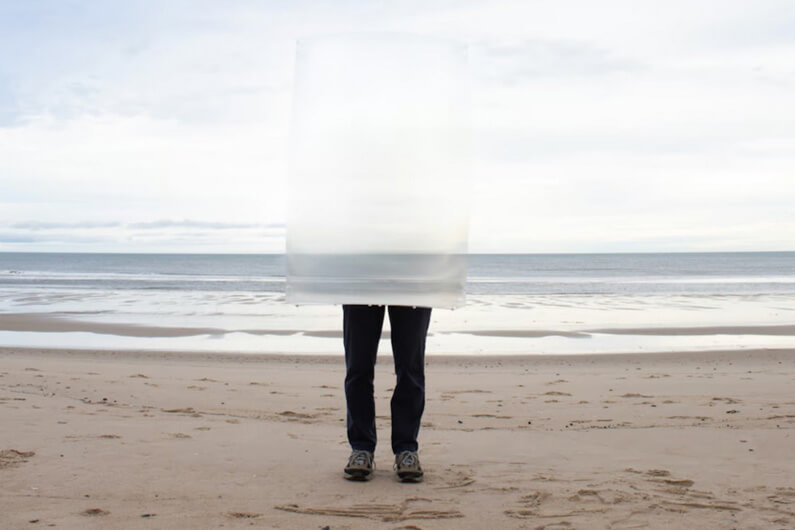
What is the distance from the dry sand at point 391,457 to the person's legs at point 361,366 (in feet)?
0.79

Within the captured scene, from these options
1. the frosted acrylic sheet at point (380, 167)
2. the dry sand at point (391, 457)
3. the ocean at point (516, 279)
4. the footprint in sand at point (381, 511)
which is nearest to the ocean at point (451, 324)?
the dry sand at point (391, 457)

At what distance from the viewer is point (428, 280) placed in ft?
11.5

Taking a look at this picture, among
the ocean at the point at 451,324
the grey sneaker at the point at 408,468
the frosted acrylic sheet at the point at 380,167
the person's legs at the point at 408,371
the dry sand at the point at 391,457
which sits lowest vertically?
the ocean at the point at 451,324

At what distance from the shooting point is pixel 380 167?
3.50 m

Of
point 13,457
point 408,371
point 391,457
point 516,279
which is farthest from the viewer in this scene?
point 516,279

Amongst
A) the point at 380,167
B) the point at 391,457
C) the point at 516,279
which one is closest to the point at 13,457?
the point at 391,457

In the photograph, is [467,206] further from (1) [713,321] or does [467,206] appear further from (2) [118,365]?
(1) [713,321]

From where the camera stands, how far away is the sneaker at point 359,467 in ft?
11.8

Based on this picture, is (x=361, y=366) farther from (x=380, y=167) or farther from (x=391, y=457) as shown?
(x=380, y=167)

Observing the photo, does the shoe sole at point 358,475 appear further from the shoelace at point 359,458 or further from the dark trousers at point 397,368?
the dark trousers at point 397,368

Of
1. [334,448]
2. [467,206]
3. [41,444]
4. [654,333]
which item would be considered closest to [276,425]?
[334,448]

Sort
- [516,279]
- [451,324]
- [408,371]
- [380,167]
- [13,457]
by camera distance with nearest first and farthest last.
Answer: [380,167], [408,371], [13,457], [451,324], [516,279]

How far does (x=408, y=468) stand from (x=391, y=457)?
0.66m

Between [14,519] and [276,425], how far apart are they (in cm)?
233
